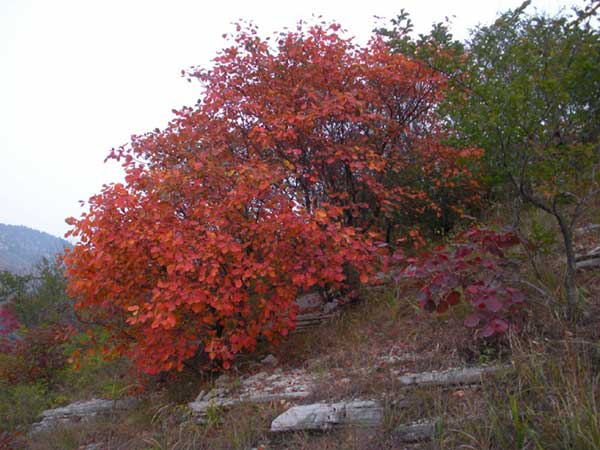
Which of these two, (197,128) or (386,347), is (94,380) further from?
(386,347)

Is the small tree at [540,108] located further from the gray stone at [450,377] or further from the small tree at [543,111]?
the gray stone at [450,377]

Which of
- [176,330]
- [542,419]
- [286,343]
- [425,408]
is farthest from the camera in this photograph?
[286,343]

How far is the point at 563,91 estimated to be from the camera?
2771mm

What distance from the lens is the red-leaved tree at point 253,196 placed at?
3.45 meters

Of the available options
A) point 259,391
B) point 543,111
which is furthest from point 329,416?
point 543,111

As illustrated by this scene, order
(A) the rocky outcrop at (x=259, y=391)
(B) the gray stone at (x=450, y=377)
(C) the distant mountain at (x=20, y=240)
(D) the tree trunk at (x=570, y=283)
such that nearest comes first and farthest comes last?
(B) the gray stone at (x=450, y=377), (D) the tree trunk at (x=570, y=283), (A) the rocky outcrop at (x=259, y=391), (C) the distant mountain at (x=20, y=240)

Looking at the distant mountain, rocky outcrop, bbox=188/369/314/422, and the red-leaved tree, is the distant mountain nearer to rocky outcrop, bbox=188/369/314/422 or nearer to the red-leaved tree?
the red-leaved tree

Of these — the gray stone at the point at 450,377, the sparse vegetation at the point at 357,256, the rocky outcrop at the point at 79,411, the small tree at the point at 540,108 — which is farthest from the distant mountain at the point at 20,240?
the small tree at the point at 540,108

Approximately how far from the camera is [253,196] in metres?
3.51

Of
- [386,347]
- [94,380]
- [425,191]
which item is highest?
[425,191]

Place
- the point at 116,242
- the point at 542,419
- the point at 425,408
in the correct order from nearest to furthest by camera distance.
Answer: the point at 542,419, the point at 425,408, the point at 116,242

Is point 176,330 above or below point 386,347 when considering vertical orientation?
above

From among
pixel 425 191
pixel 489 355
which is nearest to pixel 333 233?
pixel 489 355

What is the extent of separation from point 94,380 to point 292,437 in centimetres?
385
